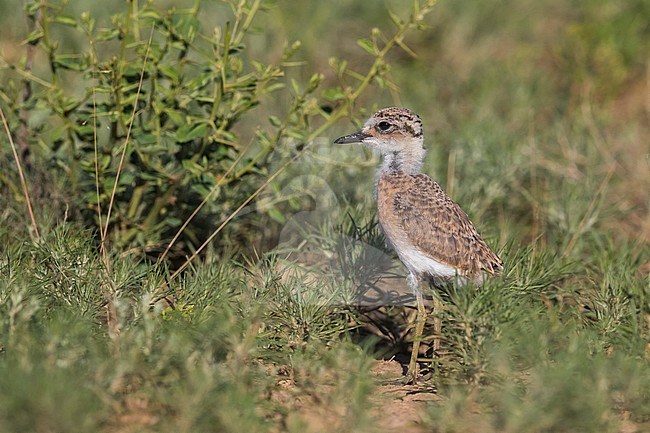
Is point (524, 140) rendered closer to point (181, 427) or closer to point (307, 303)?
point (307, 303)

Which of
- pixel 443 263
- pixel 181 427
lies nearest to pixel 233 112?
pixel 443 263

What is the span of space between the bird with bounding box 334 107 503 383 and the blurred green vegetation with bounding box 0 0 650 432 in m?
0.17

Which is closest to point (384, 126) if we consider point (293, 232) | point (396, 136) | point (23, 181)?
point (396, 136)

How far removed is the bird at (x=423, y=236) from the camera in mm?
4234

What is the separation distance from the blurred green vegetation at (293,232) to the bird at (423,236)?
17cm

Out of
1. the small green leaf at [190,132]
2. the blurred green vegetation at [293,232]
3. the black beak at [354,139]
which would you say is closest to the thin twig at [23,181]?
the blurred green vegetation at [293,232]

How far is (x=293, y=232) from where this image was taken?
17.0 feet

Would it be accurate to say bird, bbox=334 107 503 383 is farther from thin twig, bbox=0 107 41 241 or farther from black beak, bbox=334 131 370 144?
thin twig, bbox=0 107 41 241

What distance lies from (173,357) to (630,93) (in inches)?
209

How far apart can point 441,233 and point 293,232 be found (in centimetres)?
115

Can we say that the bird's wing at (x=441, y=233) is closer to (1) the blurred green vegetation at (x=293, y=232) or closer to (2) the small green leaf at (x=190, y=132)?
(1) the blurred green vegetation at (x=293, y=232)

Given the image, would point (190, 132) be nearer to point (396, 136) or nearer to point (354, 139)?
point (354, 139)

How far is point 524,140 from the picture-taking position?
21.1 feet

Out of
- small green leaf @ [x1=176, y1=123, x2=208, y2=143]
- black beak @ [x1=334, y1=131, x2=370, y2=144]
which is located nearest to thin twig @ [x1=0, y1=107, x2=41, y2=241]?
small green leaf @ [x1=176, y1=123, x2=208, y2=143]
